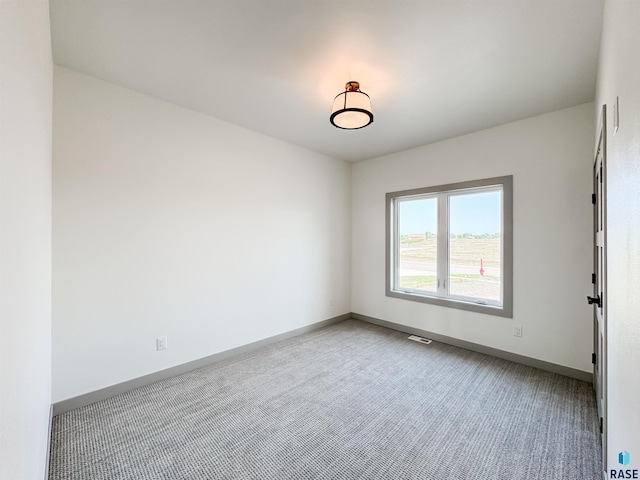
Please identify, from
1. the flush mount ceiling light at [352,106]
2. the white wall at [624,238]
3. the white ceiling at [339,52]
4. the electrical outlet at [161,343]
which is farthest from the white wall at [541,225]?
the electrical outlet at [161,343]

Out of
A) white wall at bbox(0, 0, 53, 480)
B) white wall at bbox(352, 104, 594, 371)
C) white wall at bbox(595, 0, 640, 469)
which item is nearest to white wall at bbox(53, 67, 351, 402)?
white wall at bbox(0, 0, 53, 480)

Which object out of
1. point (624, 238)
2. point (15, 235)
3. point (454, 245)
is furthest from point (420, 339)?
point (15, 235)

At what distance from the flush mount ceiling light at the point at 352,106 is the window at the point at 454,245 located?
1.92m

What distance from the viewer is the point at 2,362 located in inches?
26.1

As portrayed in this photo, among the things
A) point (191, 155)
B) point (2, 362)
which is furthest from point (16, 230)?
point (191, 155)

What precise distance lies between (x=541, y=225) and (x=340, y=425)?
9.45ft

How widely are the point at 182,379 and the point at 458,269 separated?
352cm

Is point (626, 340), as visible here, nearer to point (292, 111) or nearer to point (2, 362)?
point (2, 362)

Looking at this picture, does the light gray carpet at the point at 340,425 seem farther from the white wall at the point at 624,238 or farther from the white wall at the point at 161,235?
the white wall at the point at 624,238

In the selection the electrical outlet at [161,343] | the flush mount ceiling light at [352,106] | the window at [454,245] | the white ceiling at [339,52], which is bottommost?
the electrical outlet at [161,343]

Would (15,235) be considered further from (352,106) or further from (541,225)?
(541,225)

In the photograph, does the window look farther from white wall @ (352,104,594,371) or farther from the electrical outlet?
the electrical outlet

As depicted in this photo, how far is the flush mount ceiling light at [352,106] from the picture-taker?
229 centimetres

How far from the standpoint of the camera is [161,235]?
111 inches
